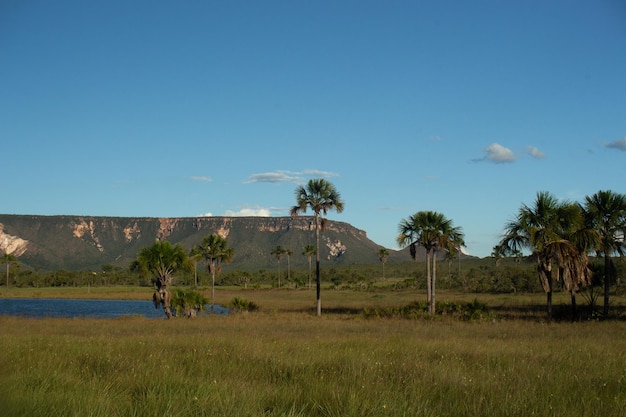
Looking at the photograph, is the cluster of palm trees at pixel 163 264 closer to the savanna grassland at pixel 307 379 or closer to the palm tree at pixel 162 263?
the palm tree at pixel 162 263

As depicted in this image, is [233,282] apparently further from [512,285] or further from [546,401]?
[546,401]

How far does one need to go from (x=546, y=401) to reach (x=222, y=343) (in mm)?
9739

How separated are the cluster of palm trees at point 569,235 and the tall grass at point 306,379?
1484cm

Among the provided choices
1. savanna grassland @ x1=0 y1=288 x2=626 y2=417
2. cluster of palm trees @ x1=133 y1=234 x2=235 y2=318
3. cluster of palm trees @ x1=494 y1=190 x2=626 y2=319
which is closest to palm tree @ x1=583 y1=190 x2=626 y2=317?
cluster of palm trees @ x1=494 y1=190 x2=626 y2=319

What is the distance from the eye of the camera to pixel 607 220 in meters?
32.3

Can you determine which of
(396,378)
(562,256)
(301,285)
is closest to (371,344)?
(396,378)

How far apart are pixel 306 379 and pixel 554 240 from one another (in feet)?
79.6

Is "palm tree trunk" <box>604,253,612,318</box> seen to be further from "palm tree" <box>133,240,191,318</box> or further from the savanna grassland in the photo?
"palm tree" <box>133,240,191,318</box>

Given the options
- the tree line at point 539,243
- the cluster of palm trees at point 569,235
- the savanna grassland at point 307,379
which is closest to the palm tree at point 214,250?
the tree line at point 539,243

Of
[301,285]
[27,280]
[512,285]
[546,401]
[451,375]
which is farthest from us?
[27,280]

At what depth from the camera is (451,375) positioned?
34.4ft

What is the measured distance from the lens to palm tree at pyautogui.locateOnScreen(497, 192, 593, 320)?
30203mm

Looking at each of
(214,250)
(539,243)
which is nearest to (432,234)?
(539,243)

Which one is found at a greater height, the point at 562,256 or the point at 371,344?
the point at 562,256
